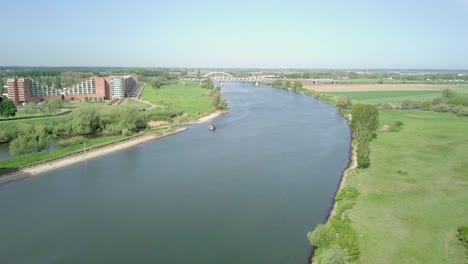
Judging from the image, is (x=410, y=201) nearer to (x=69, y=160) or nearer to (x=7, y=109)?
(x=69, y=160)

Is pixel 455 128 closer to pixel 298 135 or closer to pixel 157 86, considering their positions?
pixel 298 135

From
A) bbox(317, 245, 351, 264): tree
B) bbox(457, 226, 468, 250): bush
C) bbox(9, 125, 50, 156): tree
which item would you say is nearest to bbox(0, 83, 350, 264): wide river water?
bbox(317, 245, 351, 264): tree

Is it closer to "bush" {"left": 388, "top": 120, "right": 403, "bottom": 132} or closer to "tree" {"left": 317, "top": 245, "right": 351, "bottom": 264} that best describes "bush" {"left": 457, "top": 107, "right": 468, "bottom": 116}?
"bush" {"left": 388, "top": 120, "right": 403, "bottom": 132}

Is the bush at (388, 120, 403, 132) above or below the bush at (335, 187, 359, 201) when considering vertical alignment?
above

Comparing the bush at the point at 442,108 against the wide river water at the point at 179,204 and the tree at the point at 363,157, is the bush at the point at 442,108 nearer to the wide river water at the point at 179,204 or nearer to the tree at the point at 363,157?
the wide river water at the point at 179,204

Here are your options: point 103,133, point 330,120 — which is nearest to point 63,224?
point 103,133

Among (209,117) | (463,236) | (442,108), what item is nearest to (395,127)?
(442,108)
